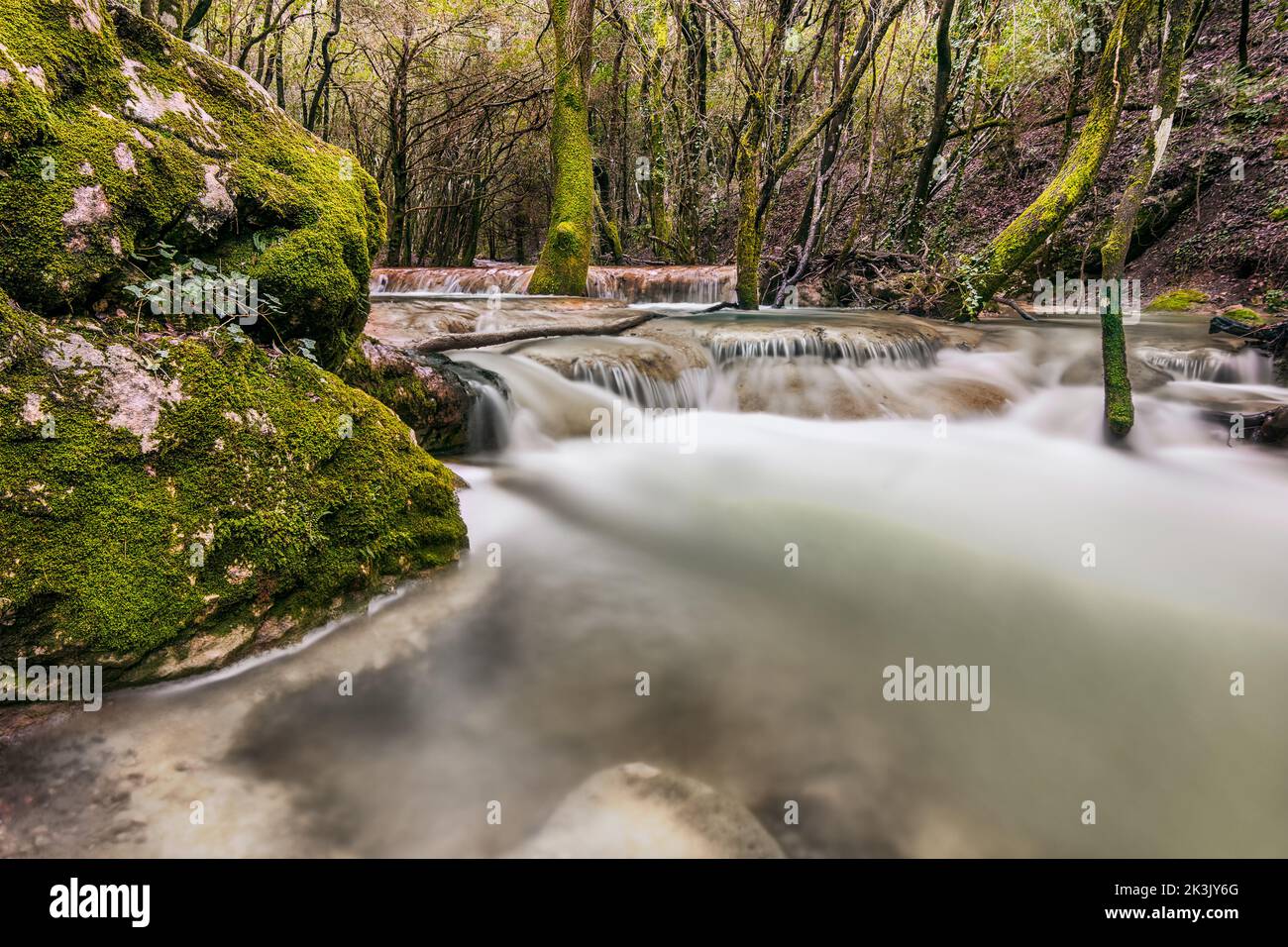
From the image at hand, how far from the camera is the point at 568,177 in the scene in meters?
10.5

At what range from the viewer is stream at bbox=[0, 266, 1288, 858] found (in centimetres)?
183

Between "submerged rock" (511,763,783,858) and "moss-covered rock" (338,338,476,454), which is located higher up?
"moss-covered rock" (338,338,476,454)

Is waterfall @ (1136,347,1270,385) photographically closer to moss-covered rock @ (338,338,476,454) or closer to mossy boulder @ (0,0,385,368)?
moss-covered rock @ (338,338,476,454)

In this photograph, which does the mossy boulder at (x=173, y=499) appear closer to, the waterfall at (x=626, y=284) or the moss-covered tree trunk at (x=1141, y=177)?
the moss-covered tree trunk at (x=1141, y=177)

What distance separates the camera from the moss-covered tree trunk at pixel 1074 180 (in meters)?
5.80

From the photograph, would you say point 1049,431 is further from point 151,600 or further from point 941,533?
point 151,600

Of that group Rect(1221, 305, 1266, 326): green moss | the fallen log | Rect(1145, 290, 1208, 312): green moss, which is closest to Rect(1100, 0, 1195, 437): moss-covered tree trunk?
the fallen log

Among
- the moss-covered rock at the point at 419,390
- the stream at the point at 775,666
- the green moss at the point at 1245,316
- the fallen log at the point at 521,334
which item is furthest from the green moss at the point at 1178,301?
the moss-covered rock at the point at 419,390

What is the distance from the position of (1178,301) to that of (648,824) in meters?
13.0

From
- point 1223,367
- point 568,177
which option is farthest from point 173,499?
point 568,177

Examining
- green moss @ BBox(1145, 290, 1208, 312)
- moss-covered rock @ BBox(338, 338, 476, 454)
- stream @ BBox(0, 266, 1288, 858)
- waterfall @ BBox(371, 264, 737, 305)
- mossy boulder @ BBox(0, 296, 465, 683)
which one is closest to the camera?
stream @ BBox(0, 266, 1288, 858)

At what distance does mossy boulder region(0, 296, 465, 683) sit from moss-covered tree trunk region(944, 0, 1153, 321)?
7.67 metres

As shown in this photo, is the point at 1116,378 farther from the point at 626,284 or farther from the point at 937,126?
the point at 626,284

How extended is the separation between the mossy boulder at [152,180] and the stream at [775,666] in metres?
1.44
